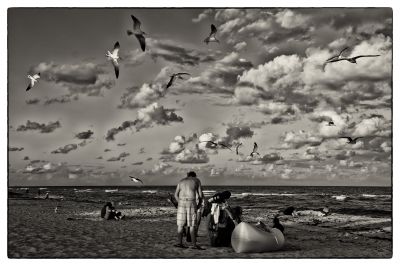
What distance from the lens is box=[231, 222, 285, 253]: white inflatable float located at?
9.73m

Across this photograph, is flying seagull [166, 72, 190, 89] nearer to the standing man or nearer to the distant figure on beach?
the standing man

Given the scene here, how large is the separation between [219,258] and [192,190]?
4.91 ft

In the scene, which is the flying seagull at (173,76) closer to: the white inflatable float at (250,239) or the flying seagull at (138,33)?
the flying seagull at (138,33)

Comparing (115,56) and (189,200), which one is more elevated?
(115,56)

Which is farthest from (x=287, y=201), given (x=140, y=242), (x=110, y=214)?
(x=140, y=242)

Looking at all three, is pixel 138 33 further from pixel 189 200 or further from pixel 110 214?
pixel 110 214

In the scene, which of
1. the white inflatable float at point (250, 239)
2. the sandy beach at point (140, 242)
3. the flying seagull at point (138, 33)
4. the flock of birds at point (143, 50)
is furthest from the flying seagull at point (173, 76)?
the white inflatable float at point (250, 239)

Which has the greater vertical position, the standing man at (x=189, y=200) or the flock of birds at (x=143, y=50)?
the flock of birds at (x=143, y=50)

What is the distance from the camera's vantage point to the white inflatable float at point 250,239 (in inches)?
383

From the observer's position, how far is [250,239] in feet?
32.0

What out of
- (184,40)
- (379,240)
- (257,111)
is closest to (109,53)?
(184,40)

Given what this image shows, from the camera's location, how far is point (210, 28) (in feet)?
40.3

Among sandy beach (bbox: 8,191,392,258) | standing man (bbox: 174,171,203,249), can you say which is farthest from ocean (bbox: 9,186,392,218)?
standing man (bbox: 174,171,203,249)

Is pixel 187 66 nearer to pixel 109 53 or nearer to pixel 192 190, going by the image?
pixel 109 53
